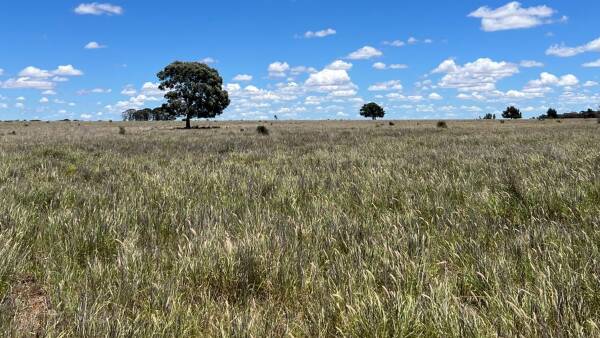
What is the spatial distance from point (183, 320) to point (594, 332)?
6.80 ft

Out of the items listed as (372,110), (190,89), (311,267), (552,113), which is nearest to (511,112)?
(552,113)

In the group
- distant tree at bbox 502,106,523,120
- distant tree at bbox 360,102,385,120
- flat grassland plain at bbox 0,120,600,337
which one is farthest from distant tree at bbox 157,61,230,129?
distant tree at bbox 502,106,523,120

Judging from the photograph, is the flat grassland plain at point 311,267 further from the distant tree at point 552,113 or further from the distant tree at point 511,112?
the distant tree at point 511,112

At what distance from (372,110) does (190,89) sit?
4461 inches

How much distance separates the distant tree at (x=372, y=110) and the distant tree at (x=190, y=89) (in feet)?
359

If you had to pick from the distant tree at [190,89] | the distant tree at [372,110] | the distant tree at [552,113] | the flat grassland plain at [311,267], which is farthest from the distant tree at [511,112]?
the flat grassland plain at [311,267]

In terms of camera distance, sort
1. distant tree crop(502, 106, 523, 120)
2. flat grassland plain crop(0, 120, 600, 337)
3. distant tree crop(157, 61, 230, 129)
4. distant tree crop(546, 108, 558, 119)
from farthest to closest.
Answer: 1. distant tree crop(502, 106, 523, 120)
2. distant tree crop(546, 108, 558, 119)
3. distant tree crop(157, 61, 230, 129)
4. flat grassland plain crop(0, 120, 600, 337)

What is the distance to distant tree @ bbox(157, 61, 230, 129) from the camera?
62.5 metres

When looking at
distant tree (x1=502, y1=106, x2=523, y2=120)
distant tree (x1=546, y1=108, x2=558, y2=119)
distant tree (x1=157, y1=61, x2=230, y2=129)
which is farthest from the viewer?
distant tree (x1=502, y1=106, x2=523, y2=120)

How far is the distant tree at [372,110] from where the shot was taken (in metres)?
165

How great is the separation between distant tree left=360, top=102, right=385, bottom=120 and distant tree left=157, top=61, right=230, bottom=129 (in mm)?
109323

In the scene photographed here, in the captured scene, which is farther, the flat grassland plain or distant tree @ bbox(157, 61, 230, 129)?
distant tree @ bbox(157, 61, 230, 129)

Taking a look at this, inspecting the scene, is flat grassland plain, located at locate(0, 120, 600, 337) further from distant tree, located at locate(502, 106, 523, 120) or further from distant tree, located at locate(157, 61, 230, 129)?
distant tree, located at locate(502, 106, 523, 120)

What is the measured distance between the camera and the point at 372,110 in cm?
16638
